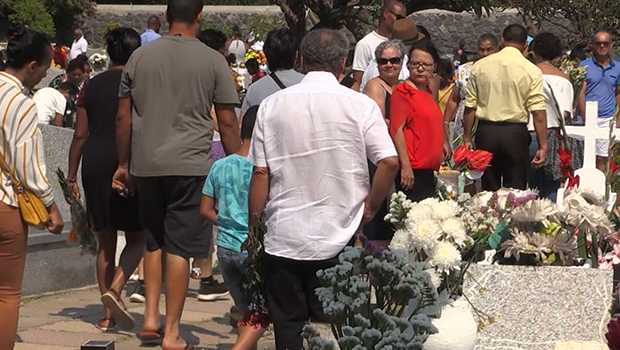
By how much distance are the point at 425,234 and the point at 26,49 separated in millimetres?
2117

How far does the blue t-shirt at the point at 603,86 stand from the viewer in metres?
12.5

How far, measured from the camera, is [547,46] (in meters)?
9.99

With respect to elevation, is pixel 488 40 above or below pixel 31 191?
below

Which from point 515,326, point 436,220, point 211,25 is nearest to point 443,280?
point 436,220

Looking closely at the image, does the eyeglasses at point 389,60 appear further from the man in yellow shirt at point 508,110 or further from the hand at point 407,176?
the man in yellow shirt at point 508,110

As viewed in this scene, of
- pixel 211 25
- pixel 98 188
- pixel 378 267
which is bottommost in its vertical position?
pixel 211 25

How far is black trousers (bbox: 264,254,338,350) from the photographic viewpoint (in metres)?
5.07

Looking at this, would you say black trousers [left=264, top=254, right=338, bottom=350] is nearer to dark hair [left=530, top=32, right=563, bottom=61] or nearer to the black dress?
the black dress

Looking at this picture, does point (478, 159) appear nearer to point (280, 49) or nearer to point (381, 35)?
point (381, 35)

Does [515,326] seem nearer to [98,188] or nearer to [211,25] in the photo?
[98,188]

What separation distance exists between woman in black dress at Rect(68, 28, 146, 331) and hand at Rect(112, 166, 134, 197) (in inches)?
11.0

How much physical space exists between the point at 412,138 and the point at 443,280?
1822 mm

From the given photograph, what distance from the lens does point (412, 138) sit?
7.08m

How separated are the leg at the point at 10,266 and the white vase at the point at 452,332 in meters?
1.88
